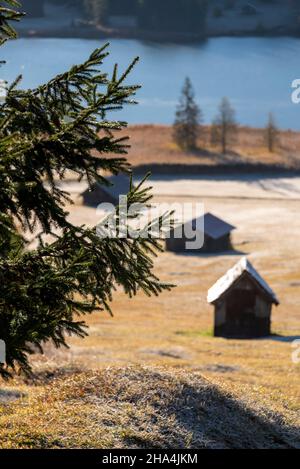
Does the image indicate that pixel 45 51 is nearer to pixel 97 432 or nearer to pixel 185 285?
pixel 185 285

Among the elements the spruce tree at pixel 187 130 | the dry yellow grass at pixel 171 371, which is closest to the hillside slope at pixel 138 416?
the dry yellow grass at pixel 171 371

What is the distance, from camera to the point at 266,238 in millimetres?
67312

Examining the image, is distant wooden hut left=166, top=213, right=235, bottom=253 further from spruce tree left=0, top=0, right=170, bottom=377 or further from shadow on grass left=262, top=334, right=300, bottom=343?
spruce tree left=0, top=0, right=170, bottom=377

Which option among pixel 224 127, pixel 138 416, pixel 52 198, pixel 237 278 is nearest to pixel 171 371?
pixel 138 416

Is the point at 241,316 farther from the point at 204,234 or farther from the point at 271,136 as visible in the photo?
the point at 271,136

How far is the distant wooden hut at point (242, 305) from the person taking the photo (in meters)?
39.7

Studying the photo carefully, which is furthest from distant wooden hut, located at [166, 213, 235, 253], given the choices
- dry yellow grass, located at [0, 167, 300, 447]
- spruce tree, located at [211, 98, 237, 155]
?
spruce tree, located at [211, 98, 237, 155]

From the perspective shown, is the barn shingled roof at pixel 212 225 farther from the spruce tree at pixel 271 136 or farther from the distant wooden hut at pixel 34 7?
the distant wooden hut at pixel 34 7

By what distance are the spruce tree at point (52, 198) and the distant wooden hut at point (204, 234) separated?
48076mm

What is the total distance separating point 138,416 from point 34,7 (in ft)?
556

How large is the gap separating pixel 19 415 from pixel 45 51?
14580 centimetres

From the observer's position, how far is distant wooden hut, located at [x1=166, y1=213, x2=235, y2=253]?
63.7m

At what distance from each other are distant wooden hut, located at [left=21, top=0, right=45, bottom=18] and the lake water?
10.9 metres
